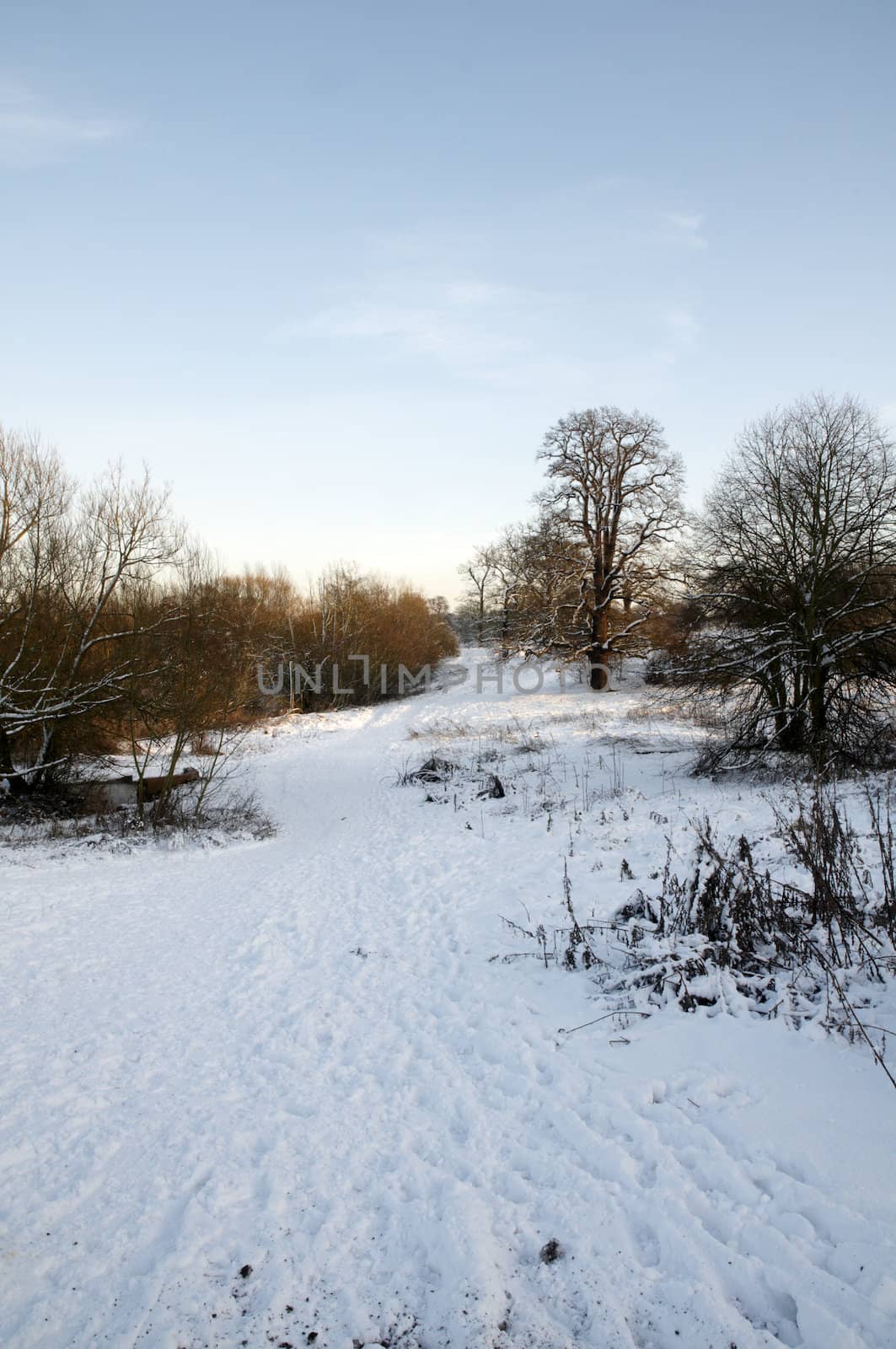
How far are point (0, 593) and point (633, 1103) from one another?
13239 millimetres

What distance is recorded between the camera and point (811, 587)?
12445 millimetres

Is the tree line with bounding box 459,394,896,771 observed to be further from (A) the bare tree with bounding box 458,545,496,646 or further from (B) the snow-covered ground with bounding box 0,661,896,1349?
(A) the bare tree with bounding box 458,545,496,646

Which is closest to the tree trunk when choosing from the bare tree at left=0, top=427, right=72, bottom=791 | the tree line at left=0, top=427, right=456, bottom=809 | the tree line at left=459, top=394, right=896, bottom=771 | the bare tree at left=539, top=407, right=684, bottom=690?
the bare tree at left=539, top=407, right=684, bottom=690

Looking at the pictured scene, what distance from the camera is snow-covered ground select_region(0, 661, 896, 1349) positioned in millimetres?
2467

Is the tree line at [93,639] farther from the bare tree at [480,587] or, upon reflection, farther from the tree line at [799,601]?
the bare tree at [480,587]

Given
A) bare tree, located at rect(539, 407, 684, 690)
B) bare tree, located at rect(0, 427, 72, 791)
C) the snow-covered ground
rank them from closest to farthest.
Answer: the snow-covered ground → bare tree, located at rect(0, 427, 72, 791) → bare tree, located at rect(539, 407, 684, 690)

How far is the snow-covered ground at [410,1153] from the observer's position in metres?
2.47

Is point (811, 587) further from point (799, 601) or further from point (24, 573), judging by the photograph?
point (24, 573)

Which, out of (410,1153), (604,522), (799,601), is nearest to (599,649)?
(604,522)

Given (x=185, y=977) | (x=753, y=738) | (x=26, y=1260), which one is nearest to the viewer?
(x=26, y=1260)

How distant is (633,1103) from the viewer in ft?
11.7

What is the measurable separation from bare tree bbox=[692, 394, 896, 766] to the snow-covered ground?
7.67 meters

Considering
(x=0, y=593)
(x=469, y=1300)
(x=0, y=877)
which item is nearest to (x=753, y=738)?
(x=469, y=1300)

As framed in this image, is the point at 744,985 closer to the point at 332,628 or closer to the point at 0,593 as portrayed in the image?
the point at 0,593
